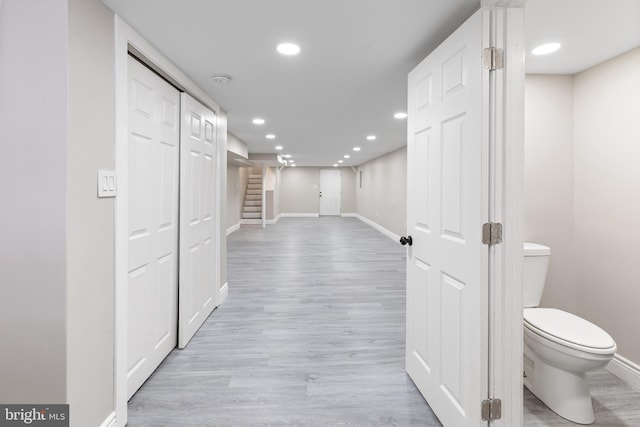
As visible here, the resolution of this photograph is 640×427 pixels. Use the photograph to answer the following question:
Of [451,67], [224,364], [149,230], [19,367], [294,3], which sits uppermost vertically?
[294,3]

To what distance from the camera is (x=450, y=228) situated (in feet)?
5.12

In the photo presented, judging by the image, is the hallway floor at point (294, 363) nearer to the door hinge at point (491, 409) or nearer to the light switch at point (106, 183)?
the door hinge at point (491, 409)

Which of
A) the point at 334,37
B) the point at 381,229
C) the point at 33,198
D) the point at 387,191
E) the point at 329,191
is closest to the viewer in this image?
the point at 33,198

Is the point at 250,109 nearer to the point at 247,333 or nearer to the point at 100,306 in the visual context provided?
the point at 247,333

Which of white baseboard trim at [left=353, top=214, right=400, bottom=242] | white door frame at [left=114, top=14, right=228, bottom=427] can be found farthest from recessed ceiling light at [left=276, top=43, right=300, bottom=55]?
white baseboard trim at [left=353, top=214, right=400, bottom=242]

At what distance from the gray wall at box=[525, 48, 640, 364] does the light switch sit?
257 cm

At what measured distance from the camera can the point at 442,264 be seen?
5.36 ft

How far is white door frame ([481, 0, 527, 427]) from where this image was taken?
133 centimetres

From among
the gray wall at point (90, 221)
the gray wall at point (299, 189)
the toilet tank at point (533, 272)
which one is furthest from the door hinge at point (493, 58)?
the gray wall at point (299, 189)

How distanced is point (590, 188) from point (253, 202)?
10.0 meters

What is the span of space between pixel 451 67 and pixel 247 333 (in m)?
2.47

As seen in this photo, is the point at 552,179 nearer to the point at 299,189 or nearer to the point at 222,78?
the point at 222,78

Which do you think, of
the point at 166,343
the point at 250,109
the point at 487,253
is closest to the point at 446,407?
the point at 487,253

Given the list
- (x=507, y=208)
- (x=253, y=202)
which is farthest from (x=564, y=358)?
(x=253, y=202)
